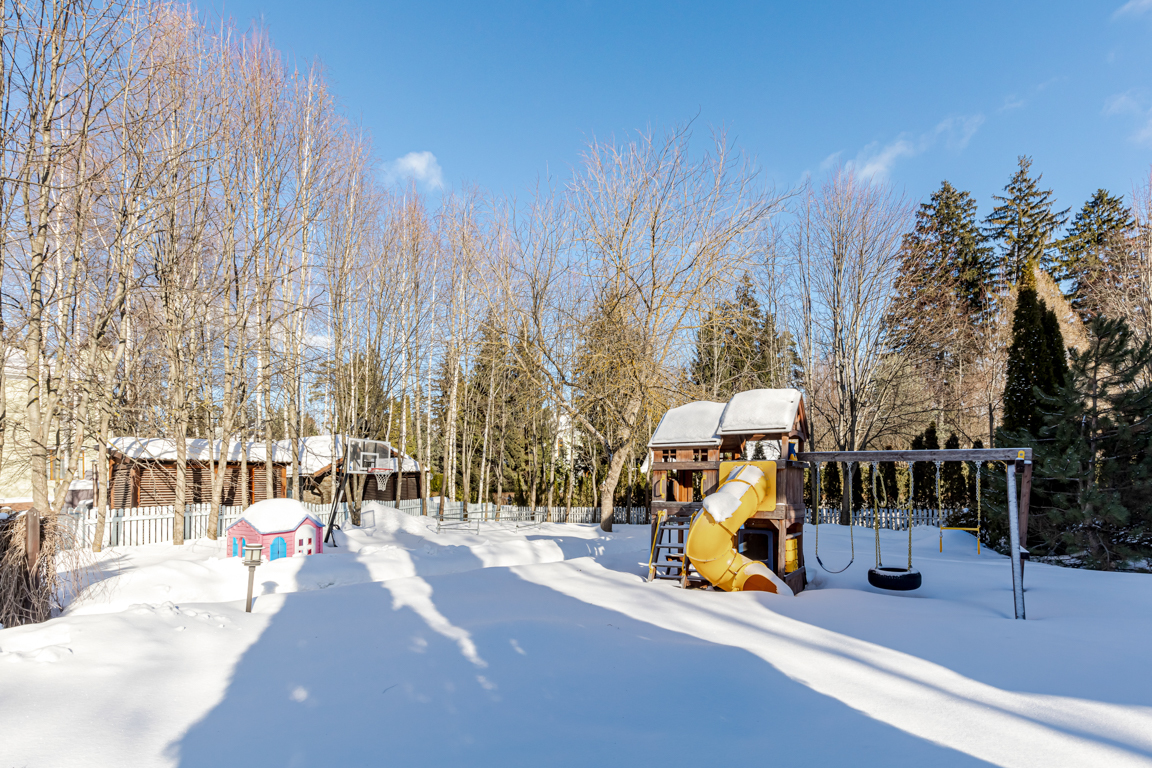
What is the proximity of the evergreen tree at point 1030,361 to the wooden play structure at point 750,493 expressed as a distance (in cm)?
659

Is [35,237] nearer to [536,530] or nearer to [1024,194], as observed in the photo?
[536,530]

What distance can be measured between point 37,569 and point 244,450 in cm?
1111

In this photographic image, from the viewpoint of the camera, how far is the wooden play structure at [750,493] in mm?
8492

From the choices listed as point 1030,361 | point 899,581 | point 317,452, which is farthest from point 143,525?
point 1030,361

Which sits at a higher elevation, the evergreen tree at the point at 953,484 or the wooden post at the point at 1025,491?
the wooden post at the point at 1025,491

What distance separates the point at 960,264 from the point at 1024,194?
5267 mm

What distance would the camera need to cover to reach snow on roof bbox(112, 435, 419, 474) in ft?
63.0

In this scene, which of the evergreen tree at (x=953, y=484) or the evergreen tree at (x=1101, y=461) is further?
the evergreen tree at (x=953, y=484)

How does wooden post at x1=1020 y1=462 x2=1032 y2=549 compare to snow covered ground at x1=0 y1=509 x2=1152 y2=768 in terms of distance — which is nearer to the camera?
snow covered ground at x1=0 y1=509 x2=1152 y2=768

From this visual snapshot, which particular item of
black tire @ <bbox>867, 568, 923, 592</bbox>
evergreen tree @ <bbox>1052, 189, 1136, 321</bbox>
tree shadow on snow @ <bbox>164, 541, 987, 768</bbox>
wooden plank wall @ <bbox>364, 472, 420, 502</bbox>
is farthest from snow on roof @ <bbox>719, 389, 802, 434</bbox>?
evergreen tree @ <bbox>1052, 189, 1136, 321</bbox>

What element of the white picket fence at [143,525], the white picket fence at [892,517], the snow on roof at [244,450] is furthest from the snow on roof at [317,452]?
the white picket fence at [892,517]

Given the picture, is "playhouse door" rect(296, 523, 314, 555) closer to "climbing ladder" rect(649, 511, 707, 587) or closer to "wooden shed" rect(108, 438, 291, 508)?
"climbing ladder" rect(649, 511, 707, 587)

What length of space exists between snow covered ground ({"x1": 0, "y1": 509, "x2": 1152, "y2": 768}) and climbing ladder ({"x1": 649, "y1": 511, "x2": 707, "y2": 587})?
71cm

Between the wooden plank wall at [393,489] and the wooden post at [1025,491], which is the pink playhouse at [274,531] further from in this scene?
the wooden plank wall at [393,489]
